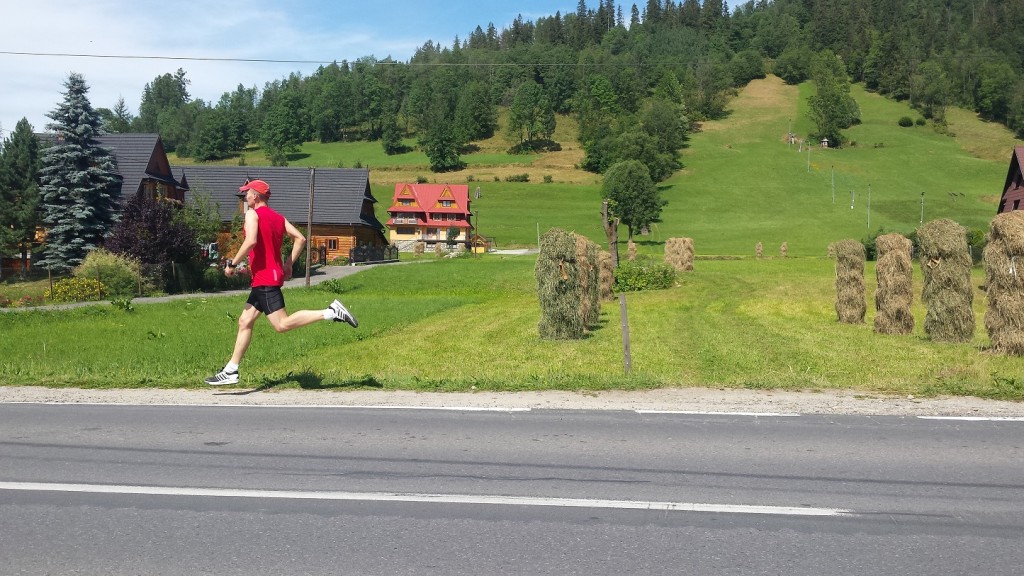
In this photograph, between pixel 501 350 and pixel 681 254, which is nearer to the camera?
pixel 501 350

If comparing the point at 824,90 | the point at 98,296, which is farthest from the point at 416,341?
the point at 824,90

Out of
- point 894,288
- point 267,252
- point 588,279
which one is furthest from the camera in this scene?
point 588,279

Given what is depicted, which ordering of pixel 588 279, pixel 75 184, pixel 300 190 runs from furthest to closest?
pixel 300 190
pixel 75 184
pixel 588 279

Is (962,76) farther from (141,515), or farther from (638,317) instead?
(141,515)

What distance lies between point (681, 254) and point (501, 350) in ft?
113

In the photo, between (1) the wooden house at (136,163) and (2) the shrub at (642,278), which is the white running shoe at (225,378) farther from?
(1) the wooden house at (136,163)

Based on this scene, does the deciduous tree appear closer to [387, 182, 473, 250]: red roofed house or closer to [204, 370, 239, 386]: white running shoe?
[387, 182, 473, 250]: red roofed house

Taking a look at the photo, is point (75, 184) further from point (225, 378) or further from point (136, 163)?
point (225, 378)

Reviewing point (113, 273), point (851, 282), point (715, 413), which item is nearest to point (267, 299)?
point (715, 413)

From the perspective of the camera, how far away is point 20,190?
183 feet

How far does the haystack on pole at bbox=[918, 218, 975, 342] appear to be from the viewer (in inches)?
722

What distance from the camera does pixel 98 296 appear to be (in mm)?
35938

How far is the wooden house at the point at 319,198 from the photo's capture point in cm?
7712

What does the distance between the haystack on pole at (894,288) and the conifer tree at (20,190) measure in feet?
160
